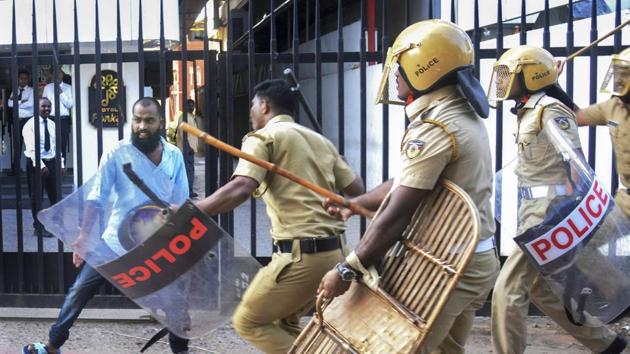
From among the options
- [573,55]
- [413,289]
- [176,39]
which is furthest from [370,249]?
[176,39]

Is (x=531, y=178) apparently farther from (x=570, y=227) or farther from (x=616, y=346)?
(x=616, y=346)

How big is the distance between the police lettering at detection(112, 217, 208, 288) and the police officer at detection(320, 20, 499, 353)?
0.63m

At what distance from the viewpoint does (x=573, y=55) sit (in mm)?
5719

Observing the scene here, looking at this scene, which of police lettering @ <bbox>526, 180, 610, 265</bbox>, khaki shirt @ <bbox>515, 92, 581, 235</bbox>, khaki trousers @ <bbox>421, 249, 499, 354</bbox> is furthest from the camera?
khaki shirt @ <bbox>515, 92, 581, 235</bbox>

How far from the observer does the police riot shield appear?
12.1ft

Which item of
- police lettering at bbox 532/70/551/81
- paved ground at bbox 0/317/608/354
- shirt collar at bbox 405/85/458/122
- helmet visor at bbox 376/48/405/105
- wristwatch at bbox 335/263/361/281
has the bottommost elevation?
paved ground at bbox 0/317/608/354

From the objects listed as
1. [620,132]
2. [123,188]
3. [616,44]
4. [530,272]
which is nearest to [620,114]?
[620,132]

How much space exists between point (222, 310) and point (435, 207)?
1.18 metres

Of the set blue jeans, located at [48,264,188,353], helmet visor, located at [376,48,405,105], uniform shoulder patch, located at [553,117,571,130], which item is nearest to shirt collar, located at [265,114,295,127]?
helmet visor, located at [376,48,405,105]

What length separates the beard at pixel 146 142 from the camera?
528 centimetres

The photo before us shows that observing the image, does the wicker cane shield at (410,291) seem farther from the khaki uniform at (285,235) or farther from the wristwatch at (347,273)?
the khaki uniform at (285,235)

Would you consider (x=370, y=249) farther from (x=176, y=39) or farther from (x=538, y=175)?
(x=176, y=39)

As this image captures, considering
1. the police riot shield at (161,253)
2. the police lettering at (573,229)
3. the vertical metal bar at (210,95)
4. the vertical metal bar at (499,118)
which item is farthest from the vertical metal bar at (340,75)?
the police riot shield at (161,253)

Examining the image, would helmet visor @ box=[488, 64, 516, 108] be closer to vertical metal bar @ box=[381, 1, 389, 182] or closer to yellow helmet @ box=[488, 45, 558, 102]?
yellow helmet @ box=[488, 45, 558, 102]
